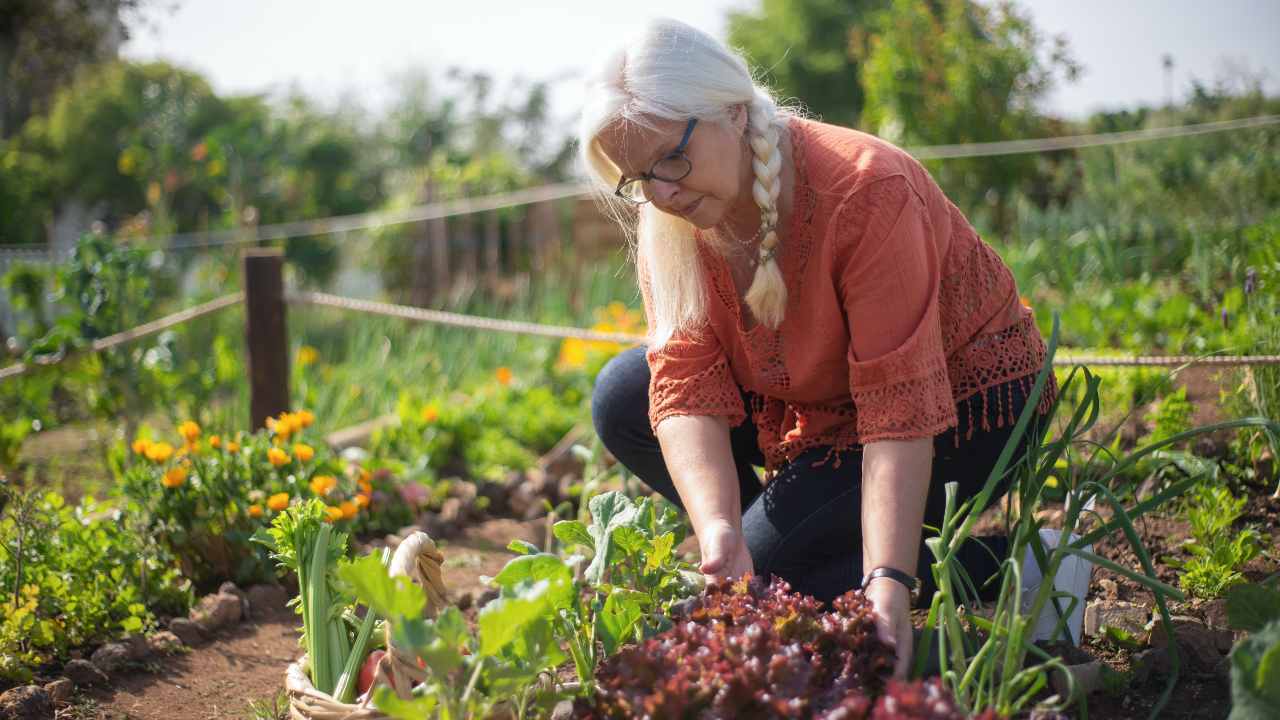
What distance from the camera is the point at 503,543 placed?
3.12 meters

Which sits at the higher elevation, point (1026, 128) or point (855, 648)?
point (1026, 128)

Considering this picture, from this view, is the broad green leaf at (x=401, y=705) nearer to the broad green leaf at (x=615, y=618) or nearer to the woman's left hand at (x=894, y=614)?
the broad green leaf at (x=615, y=618)

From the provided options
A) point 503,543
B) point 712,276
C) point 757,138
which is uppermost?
point 757,138

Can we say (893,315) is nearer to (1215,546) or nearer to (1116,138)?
(1215,546)

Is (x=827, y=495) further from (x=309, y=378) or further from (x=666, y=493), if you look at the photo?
(x=309, y=378)

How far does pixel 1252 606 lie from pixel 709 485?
2.67 ft

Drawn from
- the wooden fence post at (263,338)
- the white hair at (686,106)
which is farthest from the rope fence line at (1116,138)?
the wooden fence post at (263,338)

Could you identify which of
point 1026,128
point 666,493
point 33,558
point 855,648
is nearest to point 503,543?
point 666,493

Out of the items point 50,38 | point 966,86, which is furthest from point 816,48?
point 50,38

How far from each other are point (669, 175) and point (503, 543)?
5.74 ft

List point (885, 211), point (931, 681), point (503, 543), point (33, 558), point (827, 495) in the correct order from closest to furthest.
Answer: point (931, 681) → point (885, 211) → point (827, 495) → point (33, 558) → point (503, 543)

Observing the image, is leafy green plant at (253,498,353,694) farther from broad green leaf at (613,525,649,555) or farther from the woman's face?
the woman's face

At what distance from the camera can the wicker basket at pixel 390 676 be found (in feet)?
4.67

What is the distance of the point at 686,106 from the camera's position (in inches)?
64.4
